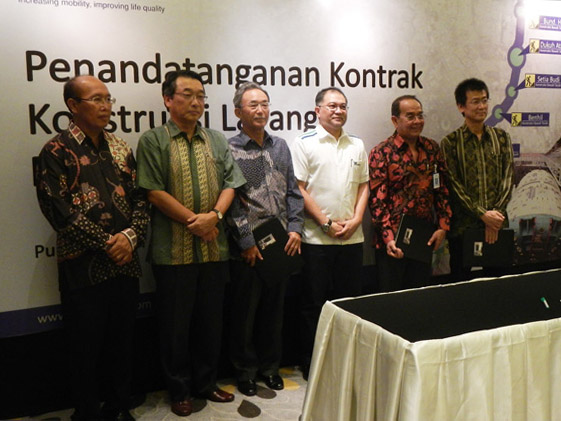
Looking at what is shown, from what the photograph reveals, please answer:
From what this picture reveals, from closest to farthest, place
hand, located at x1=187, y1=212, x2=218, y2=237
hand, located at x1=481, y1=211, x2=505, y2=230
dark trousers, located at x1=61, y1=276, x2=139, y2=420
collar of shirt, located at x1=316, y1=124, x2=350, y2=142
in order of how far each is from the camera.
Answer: dark trousers, located at x1=61, y1=276, x2=139, y2=420
hand, located at x1=187, y1=212, x2=218, y2=237
collar of shirt, located at x1=316, y1=124, x2=350, y2=142
hand, located at x1=481, y1=211, x2=505, y2=230

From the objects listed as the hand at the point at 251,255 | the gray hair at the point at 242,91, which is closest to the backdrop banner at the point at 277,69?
the gray hair at the point at 242,91

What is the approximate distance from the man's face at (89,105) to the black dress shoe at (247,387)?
161cm

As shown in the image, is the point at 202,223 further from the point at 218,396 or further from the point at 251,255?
the point at 218,396

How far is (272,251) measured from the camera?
3.25 m

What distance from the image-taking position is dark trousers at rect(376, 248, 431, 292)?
372 centimetres

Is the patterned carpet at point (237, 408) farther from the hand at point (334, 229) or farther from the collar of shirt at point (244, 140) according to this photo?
the collar of shirt at point (244, 140)

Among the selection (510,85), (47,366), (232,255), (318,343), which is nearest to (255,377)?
(232,255)

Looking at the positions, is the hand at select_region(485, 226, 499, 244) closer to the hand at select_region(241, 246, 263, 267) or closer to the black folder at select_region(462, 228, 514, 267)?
the black folder at select_region(462, 228, 514, 267)

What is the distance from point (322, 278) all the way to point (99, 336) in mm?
1343

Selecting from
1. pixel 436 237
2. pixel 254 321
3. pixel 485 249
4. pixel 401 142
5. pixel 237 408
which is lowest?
pixel 237 408

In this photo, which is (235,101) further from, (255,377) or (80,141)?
(255,377)

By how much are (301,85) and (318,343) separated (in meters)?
2.03

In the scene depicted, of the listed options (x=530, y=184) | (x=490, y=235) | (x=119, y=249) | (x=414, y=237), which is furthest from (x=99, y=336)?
(x=530, y=184)

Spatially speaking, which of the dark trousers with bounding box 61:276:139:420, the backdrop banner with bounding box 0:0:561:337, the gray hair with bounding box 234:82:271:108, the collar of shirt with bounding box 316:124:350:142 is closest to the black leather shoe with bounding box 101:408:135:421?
the dark trousers with bounding box 61:276:139:420
